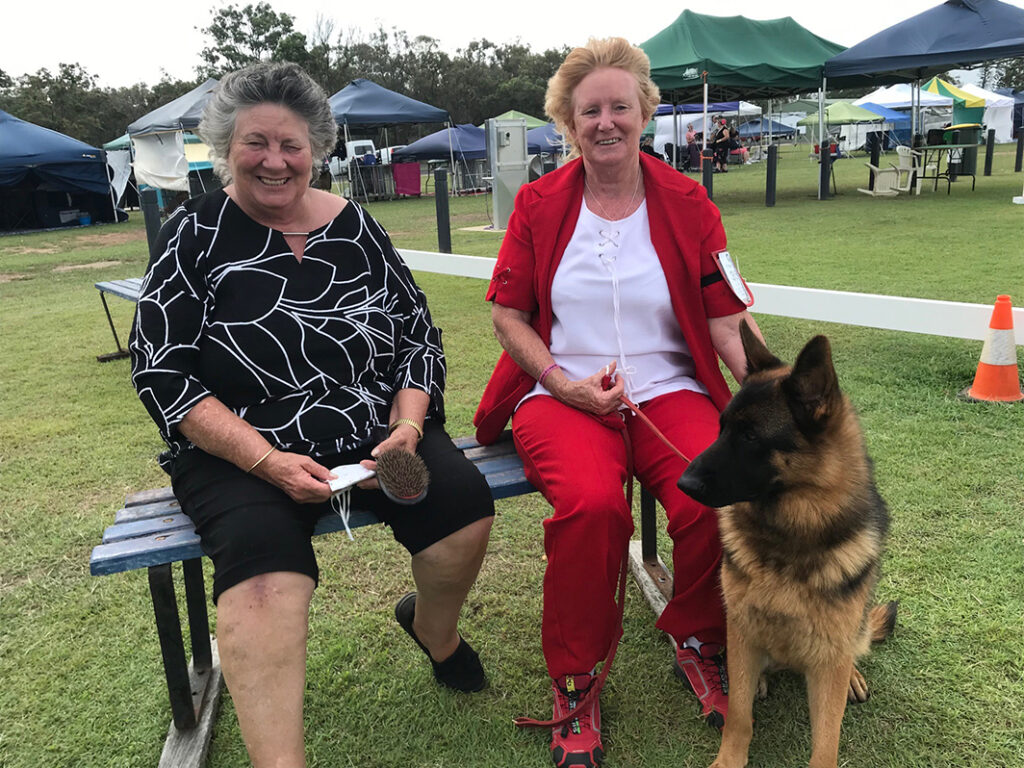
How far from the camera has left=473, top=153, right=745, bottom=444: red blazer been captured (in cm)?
258

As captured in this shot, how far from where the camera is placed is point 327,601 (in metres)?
3.04

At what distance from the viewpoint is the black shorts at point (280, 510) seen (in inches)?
77.4

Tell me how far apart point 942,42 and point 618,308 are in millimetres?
16636

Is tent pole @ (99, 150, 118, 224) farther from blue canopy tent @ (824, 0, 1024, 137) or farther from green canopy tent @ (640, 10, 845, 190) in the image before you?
blue canopy tent @ (824, 0, 1024, 137)

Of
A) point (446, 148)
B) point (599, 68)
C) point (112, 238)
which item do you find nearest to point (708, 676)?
point (599, 68)

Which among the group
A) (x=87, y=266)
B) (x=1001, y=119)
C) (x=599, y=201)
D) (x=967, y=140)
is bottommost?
(x=87, y=266)

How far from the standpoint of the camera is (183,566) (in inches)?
95.7

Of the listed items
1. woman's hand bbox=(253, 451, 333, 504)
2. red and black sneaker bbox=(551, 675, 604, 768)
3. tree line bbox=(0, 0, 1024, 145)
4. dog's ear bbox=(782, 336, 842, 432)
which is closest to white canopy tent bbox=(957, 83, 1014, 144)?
tree line bbox=(0, 0, 1024, 145)

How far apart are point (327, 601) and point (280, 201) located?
162cm

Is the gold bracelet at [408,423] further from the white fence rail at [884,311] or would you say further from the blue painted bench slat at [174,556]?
the white fence rail at [884,311]

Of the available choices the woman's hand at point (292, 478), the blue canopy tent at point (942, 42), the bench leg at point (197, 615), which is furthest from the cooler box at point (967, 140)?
the bench leg at point (197, 615)

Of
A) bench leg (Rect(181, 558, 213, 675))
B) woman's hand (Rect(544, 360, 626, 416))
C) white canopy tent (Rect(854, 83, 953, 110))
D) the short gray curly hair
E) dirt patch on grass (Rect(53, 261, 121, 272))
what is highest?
white canopy tent (Rect(854, 83, 953, 110))

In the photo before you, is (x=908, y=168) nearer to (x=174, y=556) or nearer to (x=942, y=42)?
(x=942, y=42)

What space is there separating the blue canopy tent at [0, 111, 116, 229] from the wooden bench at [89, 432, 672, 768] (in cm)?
2363
